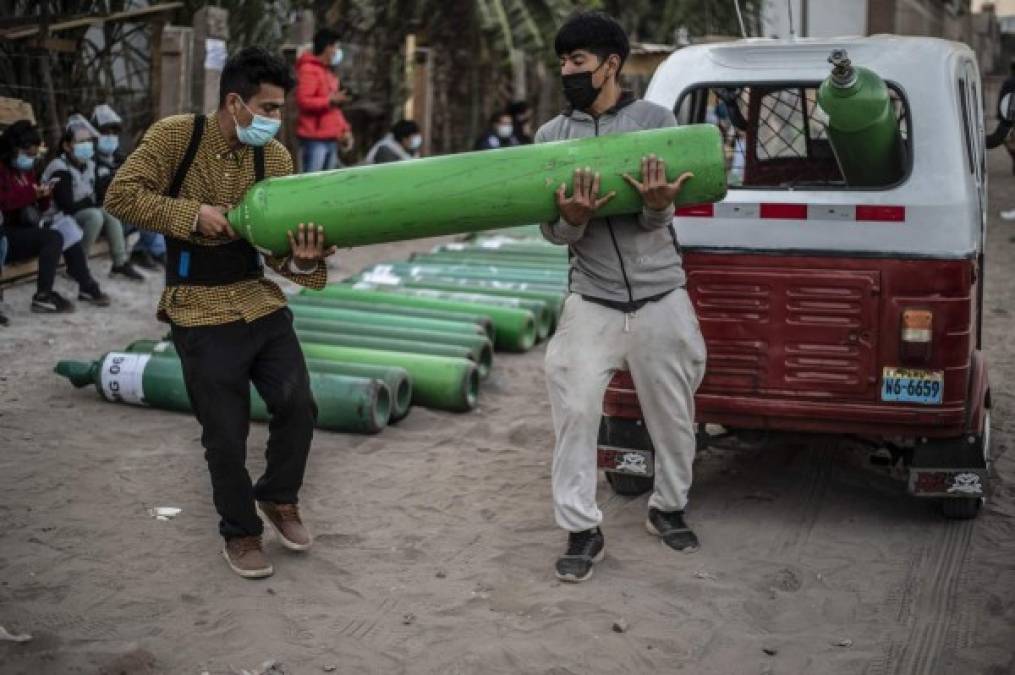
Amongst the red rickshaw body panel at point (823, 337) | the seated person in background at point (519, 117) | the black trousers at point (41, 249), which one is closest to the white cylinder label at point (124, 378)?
the black trousers at point (41, 249)

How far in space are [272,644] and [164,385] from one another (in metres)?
3.13

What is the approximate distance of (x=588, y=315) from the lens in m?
4.95

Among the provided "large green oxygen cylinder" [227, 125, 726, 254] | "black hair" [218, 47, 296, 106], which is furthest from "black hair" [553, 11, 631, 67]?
"black hair" [218, 47, 296, 106]

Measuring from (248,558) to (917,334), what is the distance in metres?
2.70

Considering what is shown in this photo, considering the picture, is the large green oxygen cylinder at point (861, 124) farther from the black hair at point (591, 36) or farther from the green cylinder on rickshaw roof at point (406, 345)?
the green cylinder on rickshaw roof at point (406, 345)

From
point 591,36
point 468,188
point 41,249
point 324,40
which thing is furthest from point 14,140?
point 591,36

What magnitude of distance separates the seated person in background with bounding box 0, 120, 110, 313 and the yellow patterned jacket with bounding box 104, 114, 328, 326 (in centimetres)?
489

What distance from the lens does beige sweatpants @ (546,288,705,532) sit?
16.0 feet

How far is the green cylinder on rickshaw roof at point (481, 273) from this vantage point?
412 inches

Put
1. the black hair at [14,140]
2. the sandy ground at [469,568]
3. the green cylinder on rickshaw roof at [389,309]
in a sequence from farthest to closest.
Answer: the black hair at [14,140]
the green cylinder on rickshaw roof at [389,309]
the sandy ground at [469,568]

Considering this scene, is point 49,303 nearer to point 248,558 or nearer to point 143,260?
point 143,260

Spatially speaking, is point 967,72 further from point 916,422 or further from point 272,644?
point 272,644

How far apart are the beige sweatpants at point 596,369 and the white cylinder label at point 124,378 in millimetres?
3104

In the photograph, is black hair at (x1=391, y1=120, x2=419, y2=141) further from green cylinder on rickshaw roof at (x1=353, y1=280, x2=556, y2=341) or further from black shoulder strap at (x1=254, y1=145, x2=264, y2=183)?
black shoulder strap at (x1=254, y1=145, x2=264, y2=183)
